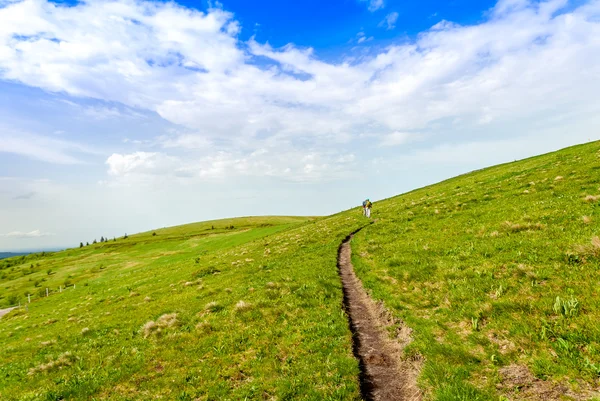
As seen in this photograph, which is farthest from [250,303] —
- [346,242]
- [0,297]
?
[0,297]

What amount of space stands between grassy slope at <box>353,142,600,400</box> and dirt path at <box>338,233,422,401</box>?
0.54 m

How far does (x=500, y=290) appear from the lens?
38.3ft

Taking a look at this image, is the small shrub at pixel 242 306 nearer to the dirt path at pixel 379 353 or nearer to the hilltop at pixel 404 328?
the hilltop at pixel 404 328

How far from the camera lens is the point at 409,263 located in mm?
18891

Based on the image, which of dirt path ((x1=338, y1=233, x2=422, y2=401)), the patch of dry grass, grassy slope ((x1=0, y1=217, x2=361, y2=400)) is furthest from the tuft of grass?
dirt path ((x1=338, y1=233, x2=422, y2=401))

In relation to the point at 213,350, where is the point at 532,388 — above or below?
above

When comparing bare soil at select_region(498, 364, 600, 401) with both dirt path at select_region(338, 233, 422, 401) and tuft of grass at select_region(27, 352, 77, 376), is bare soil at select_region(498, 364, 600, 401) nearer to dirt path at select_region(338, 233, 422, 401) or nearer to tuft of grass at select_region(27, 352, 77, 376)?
dirt path at select_region(338, 233, 422, 401)

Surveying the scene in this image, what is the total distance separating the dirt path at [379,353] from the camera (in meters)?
9.19

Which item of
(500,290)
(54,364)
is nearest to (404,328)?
(500,290)

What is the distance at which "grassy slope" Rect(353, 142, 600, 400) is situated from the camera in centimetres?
815

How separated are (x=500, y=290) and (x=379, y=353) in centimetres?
544

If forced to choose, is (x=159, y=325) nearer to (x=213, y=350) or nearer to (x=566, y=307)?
(x=213, y=350)

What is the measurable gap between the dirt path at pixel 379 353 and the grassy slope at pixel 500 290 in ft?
1.78

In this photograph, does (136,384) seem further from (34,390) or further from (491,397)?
(491,397)
